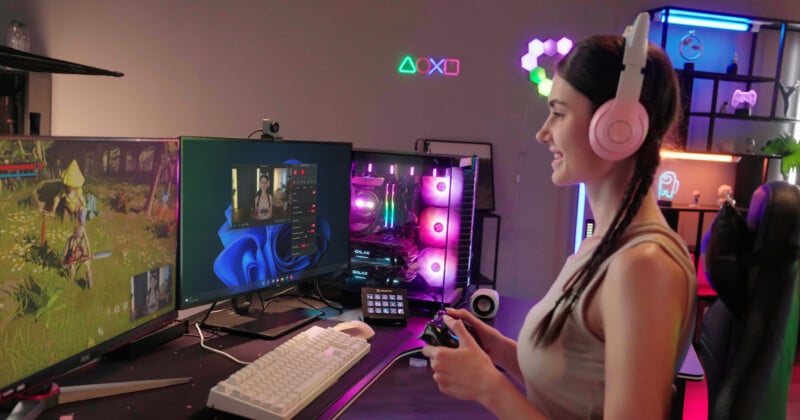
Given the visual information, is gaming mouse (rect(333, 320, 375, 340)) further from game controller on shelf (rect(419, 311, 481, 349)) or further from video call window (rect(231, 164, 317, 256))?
game controller on shelf (rect(419, 311, 481, 349))

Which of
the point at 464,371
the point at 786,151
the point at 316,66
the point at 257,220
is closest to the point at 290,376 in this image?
the point at 464,371

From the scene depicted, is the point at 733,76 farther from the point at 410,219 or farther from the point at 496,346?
the point at 496,346

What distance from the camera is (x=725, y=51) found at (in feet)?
14.1

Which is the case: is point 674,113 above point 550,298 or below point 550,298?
above

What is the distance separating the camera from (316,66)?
3949 millimetres

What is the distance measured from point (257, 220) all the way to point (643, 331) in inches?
40.6

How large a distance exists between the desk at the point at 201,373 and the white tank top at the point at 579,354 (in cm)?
39

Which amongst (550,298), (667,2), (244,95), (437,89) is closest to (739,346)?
(550,298)

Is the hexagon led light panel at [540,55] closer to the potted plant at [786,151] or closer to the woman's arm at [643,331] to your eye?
the potted plant at [786,151]

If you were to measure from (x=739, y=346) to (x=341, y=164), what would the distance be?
121cm

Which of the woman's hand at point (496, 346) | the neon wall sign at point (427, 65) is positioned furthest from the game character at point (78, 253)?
the neon wall sign at point (427, 65)

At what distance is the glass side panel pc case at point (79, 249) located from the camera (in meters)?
0.97

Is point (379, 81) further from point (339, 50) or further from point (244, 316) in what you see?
point (244, 316)

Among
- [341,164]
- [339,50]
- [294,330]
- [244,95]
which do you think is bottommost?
[294,330]
